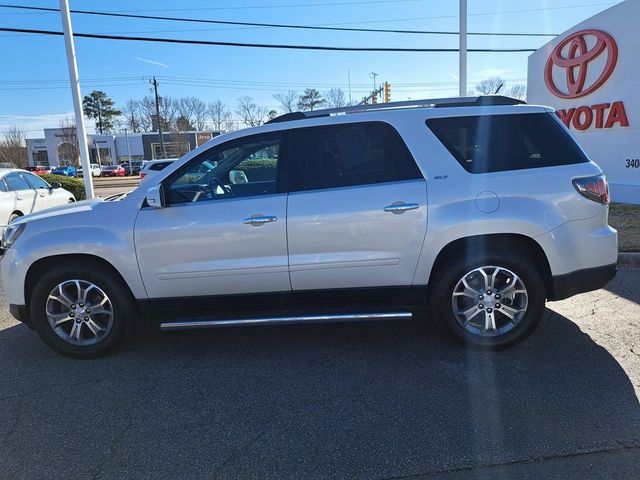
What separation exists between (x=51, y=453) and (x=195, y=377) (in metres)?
1.11

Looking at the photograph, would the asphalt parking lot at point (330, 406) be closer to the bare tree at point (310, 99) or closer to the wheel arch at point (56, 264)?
the wheel arch at point (56, 264)

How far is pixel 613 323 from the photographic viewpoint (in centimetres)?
450

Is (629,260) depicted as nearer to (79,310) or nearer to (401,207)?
(401,207)

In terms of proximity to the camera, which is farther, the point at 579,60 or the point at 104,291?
the point at 579,60

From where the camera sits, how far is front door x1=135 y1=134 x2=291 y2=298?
384 cm

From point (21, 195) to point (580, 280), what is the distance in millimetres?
10114

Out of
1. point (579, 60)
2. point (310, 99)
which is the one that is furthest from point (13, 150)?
point (579, 60)

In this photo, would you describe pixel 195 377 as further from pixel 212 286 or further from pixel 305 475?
pixel 305 475

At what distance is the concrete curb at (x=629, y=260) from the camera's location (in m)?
6.57

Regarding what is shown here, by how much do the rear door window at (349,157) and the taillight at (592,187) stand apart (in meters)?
1.26

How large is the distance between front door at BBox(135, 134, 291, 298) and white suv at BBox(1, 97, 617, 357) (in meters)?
0.01

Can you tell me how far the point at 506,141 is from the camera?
3.94 metres

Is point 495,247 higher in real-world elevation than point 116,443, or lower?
higher

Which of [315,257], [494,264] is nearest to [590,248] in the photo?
[494,264]
